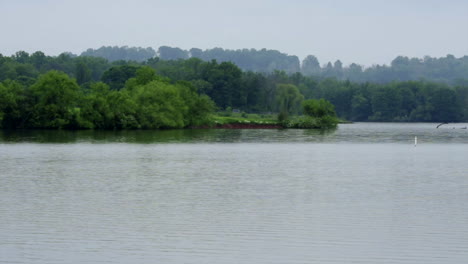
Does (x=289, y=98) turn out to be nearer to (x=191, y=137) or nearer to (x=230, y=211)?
(x=191, y=137)

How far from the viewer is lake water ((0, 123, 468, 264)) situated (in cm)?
2038

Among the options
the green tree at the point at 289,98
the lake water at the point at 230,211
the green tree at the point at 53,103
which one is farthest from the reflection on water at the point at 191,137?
the green tree at the point at 289,98

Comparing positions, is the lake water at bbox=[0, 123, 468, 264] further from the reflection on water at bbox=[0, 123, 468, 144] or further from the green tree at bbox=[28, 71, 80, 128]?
the green tree at bbox=[28, 71, 80, 128]

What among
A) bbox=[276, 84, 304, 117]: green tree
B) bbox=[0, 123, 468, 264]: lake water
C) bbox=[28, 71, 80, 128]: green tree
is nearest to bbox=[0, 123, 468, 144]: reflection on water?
bbox=[28, 71, 80, 128]: green tree

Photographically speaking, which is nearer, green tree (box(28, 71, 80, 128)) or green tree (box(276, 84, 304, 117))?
green tree (box(28, 71, 80, 128))

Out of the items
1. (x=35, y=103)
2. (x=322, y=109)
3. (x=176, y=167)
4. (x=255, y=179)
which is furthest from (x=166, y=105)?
(x=255, y=179)

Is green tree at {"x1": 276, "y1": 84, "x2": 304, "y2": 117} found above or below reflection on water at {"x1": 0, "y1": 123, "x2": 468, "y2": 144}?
above

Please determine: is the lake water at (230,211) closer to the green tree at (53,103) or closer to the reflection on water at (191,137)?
the reflection on water at (191,137)

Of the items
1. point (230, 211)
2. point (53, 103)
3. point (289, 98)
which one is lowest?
point (230, 211)

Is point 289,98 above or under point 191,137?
above

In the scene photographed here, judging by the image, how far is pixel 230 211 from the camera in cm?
2762

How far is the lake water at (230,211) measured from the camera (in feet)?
66.8

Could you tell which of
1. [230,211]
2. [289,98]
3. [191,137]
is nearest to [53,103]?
[191,137]

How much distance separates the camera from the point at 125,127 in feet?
389
